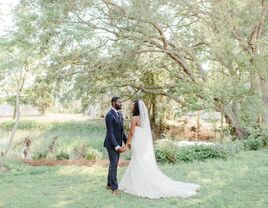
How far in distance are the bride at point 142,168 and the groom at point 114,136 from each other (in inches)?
9.3

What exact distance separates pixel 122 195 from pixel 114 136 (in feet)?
3.61

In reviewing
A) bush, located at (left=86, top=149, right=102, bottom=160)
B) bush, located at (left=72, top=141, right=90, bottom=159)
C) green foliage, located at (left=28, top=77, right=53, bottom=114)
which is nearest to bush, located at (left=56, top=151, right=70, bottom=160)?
bush, located at (left=72, top=141, right=90, bottom=159)

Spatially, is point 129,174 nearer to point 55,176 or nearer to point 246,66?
point 55,176

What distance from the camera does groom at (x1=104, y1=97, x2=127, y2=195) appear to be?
720 cm

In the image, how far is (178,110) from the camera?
18.2 metres

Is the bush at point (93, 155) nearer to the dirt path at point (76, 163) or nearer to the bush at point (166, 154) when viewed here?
the dirt path at point (76, 163)

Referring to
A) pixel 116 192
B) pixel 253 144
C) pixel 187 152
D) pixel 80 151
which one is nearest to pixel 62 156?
pixel 80 151

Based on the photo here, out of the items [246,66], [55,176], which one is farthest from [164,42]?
[55,176]

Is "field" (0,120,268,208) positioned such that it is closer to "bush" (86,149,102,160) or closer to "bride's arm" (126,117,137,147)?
"bride's arm" (126,117,137,147)

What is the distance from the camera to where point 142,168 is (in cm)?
747

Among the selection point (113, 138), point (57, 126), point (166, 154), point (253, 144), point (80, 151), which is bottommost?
point (80, 151)

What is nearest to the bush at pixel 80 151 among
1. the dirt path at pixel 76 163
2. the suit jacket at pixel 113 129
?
the dirt path at pixel 76 163

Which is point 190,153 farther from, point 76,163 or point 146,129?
point 146,129

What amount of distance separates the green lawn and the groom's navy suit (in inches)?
16.0
